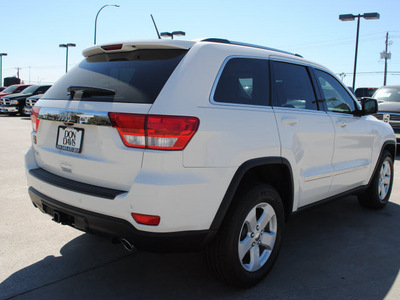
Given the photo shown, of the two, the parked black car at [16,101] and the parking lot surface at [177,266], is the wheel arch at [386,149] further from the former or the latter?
the parked black car at [16,101]

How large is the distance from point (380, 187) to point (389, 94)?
7239 mm

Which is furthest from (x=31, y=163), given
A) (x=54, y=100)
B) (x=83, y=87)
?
(x=83, y=87)

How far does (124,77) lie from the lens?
2676 mm

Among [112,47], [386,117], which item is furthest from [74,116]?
[386,117]

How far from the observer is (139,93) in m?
2.49

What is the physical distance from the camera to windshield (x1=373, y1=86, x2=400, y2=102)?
435 inches

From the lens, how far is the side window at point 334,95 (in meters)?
3.95

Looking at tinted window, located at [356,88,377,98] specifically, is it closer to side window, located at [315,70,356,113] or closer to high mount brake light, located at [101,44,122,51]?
side window, located at [315,70,356,113]

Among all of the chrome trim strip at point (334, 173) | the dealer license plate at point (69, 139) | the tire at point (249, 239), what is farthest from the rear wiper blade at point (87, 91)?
the chrome trim strip at point (334, 173)

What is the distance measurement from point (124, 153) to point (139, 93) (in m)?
0.40

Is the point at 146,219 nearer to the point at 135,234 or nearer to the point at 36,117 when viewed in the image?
the point at 135,234

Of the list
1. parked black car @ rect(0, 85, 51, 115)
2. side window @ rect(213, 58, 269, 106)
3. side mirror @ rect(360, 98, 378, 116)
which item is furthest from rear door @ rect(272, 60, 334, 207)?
parked black car @ rect(0, 85, 51, 115)

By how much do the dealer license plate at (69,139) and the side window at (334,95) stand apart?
2454mm

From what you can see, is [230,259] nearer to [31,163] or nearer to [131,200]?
[131,200]
